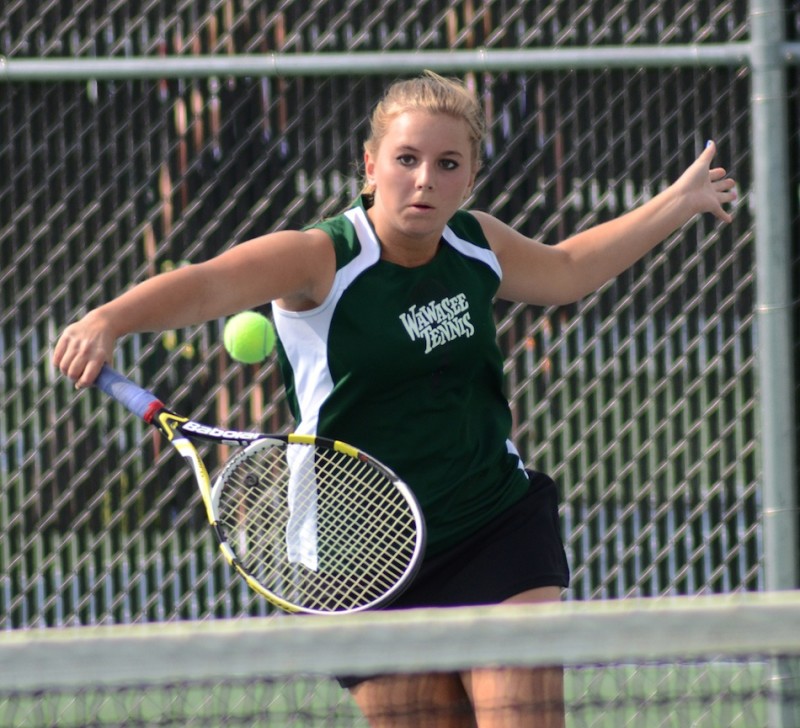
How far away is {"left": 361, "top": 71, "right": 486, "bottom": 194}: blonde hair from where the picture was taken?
264 centimetres

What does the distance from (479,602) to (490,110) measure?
202cm

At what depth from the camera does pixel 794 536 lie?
3912mm

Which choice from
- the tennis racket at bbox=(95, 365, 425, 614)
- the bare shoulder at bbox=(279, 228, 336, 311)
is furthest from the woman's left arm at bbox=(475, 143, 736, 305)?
the tennis racket at bbox=(95, 365, 425, 614)

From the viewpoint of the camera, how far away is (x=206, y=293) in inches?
95.0

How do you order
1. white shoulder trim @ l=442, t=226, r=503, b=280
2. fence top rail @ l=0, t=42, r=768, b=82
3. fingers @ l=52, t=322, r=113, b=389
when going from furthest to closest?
fence top rail @ l=0, t=42, r=768, b=82 < white shoulder trim @ l=442, t=226, r=503, b=280 < fingers @ l=52, t=322, r=113, b=389

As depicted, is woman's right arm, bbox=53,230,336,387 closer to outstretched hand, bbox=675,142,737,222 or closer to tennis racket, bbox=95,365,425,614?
tennis racket, bbox=95,365,425,614

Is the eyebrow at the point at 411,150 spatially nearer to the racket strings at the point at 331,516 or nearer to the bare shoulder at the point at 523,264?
the bare shoulder at the point at 523,264

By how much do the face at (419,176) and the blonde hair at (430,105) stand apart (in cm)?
2

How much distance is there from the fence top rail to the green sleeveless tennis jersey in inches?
53.9

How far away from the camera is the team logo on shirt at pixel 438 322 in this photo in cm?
259

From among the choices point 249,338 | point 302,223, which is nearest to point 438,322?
point 249,338

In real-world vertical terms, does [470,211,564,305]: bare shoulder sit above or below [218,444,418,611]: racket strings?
above

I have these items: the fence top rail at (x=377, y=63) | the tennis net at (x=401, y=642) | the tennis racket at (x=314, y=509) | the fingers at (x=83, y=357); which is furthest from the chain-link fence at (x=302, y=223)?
the tennis net at (x=401, y=642)

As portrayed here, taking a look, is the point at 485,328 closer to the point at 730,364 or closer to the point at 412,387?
the point at 412,387
